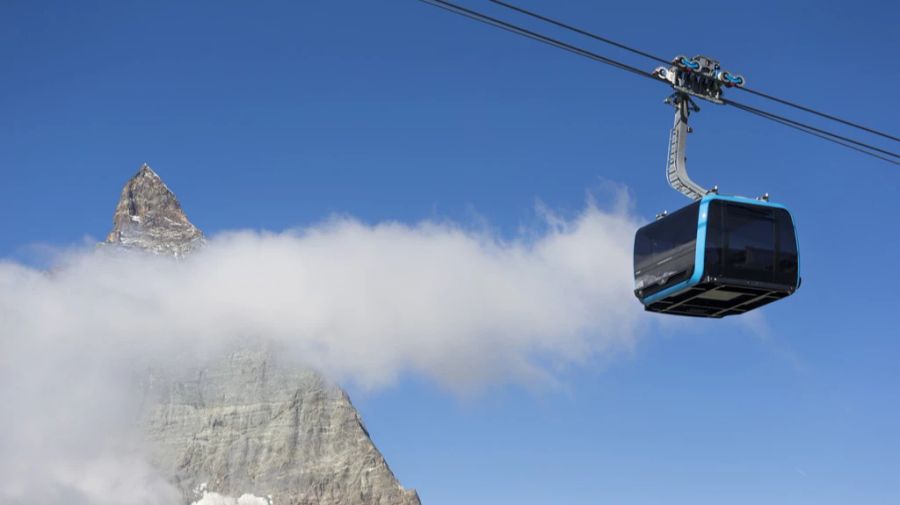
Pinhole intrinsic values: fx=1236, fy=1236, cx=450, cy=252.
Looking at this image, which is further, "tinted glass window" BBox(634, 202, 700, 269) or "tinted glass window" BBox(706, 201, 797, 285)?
"tinted glass window" BBox(634, 202, 700, 269)

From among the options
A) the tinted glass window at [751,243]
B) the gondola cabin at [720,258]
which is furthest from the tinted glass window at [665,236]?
the tinted glass window at [751,243]

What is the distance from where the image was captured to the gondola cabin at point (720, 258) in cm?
3250

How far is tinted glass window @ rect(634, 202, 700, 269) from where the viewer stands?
109 feet

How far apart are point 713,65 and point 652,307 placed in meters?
7.35

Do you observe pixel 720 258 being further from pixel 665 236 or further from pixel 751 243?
pixel 665 236

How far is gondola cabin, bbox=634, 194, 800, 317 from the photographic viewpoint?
107 ft

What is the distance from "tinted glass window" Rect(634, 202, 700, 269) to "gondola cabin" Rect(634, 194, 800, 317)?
27 millimetres

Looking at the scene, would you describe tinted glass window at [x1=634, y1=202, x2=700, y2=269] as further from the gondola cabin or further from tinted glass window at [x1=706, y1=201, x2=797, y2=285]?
tinted glass window at [x1=706, y1=201, x2=797, y2=285]

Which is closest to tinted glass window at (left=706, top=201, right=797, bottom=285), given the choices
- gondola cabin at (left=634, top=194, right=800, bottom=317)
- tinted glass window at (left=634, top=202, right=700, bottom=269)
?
gondola cabin at (left=634, top=194, right=800, bottom=317)

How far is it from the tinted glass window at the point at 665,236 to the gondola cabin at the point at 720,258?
1.0 inches

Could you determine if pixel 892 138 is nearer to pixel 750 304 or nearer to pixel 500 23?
pixel 750 304

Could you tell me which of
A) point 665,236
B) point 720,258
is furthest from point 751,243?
point 665,236

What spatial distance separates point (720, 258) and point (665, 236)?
2.43 metres

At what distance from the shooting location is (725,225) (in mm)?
32812
